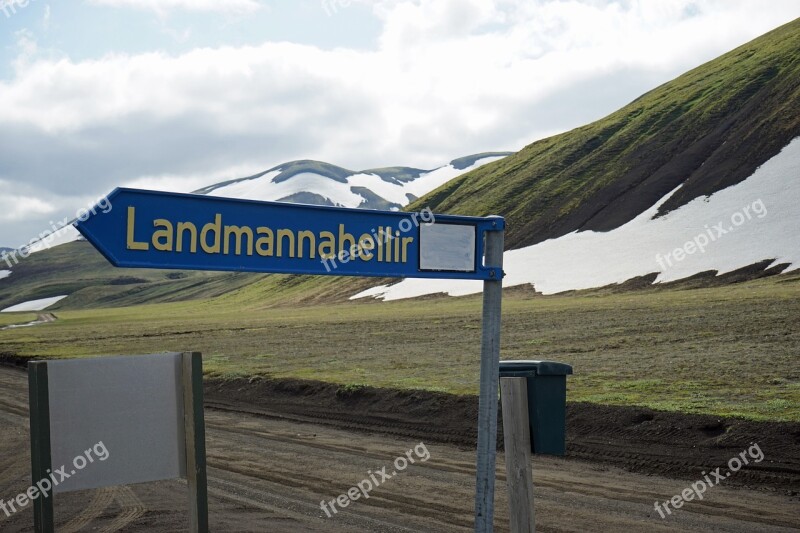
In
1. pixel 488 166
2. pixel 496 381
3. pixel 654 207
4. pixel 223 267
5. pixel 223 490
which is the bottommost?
pixel 223 490

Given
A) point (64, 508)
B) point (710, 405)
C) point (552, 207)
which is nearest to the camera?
point (64, 508)

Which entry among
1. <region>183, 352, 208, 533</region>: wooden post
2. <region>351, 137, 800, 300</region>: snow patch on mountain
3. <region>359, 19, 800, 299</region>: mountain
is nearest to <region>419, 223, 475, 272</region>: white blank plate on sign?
<region>183, 352, 208, 533</region>: wooden post

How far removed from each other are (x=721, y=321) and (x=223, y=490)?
26440 millimetres

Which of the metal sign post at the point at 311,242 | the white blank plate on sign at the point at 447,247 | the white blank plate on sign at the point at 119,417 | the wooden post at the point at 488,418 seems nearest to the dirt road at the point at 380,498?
the white blank plate on sign at the point at 119,417

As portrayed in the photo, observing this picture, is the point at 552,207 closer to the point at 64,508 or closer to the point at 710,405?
the point at 710,405

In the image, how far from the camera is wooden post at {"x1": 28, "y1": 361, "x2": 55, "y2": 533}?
16.3 ft

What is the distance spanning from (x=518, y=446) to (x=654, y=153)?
324ft

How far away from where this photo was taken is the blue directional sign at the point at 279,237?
4355 mm

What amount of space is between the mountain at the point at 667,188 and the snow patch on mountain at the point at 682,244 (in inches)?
5.9

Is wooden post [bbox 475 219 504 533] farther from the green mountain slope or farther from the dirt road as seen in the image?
the green mountain slope

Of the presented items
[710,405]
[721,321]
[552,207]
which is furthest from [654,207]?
[710,405]

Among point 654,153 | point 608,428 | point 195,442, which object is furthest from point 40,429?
point 654,153

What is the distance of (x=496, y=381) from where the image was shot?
5203 mm

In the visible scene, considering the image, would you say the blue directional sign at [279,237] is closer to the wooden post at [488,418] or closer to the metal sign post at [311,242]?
the metal sign post at [311,242]
